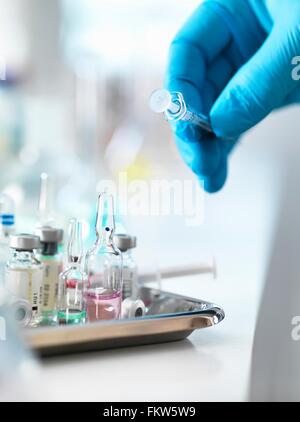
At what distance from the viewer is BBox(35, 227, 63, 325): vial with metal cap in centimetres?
91

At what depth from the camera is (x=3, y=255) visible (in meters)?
0.98

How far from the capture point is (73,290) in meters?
0.85

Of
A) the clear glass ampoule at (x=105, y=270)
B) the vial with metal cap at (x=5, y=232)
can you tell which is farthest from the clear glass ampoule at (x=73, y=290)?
the vial with metal cap at (x=5, y=232)

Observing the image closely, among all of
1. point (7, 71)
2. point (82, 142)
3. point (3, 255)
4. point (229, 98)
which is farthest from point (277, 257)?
point (7, 71)

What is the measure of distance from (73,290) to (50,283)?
0.26ft

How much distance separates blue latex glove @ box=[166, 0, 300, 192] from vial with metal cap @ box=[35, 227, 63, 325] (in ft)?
0.92

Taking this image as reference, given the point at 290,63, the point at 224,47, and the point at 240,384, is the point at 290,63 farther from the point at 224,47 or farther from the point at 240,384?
the point at 240,384

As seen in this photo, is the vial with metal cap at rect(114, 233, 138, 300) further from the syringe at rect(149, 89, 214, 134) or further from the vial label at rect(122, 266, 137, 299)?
the syringe at rect(149, 89, 214, 134)

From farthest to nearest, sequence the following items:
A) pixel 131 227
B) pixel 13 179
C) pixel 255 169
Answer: pixel 13 179 < pixel 131 227 < pixel 255 169

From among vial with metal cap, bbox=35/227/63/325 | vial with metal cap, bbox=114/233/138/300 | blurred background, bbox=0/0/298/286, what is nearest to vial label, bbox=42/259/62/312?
vial with metal cap, bbox=35/227/63/325

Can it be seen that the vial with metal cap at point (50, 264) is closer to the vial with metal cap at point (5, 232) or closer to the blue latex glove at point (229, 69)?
the vial with metal cap at point (5, 232)

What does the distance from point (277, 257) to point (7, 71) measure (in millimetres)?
1524

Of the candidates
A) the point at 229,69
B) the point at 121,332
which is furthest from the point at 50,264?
the point at 229,69
